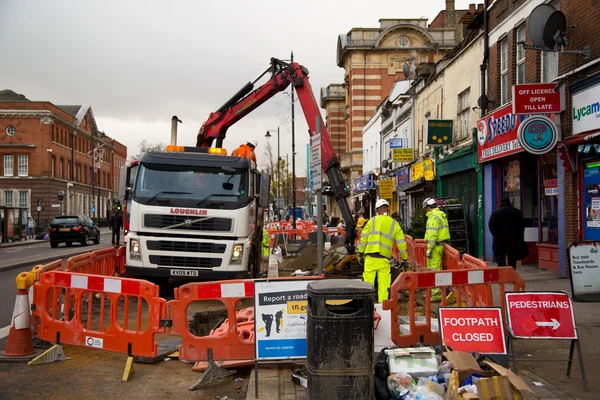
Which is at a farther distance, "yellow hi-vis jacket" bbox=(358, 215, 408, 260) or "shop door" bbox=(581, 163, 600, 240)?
"shop door" bbox=(581, 163, 600, 240)

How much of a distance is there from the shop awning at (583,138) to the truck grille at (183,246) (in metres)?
7.34

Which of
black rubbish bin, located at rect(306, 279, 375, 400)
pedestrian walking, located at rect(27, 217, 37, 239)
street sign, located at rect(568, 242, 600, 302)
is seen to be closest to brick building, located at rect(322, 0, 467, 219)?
pedestrian walking, located at rect(27, 217, 37, 239)

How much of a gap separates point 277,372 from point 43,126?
61.8 m

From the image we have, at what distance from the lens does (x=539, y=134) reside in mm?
13102

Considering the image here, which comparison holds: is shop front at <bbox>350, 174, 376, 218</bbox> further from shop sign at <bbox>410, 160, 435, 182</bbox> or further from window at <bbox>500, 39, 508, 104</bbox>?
window at <bbox>500, 39, 508, 104</bbox>

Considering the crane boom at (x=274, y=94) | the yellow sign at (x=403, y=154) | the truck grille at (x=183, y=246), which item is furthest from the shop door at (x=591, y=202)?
the yellow sign at (x=403, y=154)

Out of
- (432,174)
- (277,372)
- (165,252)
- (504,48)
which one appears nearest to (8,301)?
(165,252)

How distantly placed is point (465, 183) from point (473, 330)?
15938 mm

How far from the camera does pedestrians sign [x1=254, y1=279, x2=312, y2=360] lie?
5758 millimetres

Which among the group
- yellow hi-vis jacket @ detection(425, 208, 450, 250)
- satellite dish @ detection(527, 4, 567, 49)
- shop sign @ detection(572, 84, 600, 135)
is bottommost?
yellow hi-vis jacket @ detection(425, 208, 450, 250)

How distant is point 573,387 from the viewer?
5578 mm

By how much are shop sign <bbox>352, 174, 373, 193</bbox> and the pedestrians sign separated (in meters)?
34.3

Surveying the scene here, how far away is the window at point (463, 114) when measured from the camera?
20422 mm

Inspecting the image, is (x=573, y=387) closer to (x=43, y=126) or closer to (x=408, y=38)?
(x=408, y=38)
